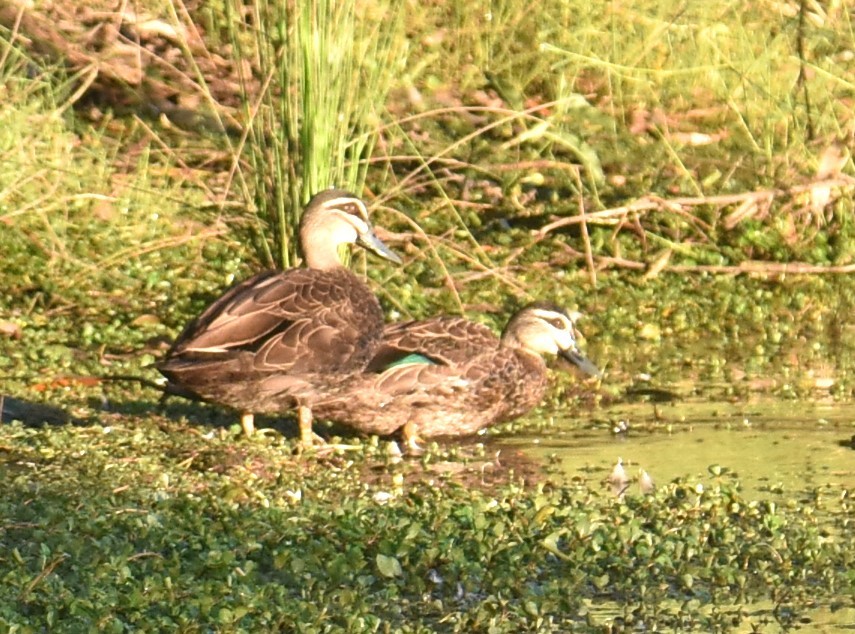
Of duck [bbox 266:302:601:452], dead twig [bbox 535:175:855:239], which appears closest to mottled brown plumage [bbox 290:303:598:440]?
duck [bbox 266:302:601:452]

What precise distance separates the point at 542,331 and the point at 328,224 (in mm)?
1189

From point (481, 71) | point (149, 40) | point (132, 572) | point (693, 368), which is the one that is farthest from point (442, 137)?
point (132, 572)

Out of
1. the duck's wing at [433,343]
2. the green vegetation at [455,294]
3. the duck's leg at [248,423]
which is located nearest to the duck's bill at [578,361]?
the green vegetation at [455,294]

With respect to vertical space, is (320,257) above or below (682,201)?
below

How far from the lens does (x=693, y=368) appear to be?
10227 mm

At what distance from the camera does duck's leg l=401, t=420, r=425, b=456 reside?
28.9 ft

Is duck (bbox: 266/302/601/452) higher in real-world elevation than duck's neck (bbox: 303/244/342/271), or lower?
lower

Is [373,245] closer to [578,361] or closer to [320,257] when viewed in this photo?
[320,257]

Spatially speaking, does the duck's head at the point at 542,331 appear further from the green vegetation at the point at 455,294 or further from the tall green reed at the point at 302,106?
the tall green reed at the point at 302,106

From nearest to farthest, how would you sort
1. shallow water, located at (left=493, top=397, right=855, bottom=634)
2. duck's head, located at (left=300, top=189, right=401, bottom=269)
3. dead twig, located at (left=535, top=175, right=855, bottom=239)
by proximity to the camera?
shallow water, located at (left=493, top=397, right=855, bottom=634), duck's head, located at (left=300, top=189, right=401, bottom=269), dead twig, located at (left=535, top=175, right=855, bottom=239)

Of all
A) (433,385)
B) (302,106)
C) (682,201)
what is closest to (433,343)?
(433,385)

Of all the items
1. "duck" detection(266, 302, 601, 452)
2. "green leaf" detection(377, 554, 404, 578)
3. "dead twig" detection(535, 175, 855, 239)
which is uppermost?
"dead twig" detection(535, 175, 855, 239)

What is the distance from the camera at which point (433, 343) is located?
914 centimetres

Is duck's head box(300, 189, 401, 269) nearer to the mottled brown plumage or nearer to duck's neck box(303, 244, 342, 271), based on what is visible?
duck's neck box(303, 244, 342, 271)
